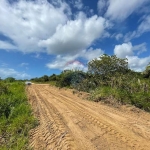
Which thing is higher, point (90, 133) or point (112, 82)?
point (112, 82)

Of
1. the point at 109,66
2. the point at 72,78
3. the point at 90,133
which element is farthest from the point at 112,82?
the point at 90,133

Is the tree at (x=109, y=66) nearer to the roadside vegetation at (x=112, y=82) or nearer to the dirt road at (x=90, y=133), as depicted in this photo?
the roadside vegetation at (x=112, y=82)

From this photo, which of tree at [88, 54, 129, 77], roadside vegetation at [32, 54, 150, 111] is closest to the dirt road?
roadside vegetation at [32, 54, 150, 111]

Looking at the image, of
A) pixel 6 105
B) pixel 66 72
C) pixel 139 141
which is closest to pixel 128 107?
pixel 139 141

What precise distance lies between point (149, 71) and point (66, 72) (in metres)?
9.89

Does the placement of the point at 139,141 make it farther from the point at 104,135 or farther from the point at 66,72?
the point at 66,72

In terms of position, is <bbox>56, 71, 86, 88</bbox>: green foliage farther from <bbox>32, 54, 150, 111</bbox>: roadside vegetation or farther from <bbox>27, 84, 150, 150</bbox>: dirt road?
<bbox>27, 84, 150, 150</bbox>: dirt road

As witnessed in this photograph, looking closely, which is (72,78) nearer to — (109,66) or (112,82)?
(109,66)

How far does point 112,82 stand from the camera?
14266 mm

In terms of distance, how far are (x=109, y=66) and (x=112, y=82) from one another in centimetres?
469

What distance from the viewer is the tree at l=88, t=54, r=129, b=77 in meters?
18.7

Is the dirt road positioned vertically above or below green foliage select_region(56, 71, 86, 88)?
below

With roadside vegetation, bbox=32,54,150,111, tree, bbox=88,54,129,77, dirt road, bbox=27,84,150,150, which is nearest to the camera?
dirt road, bbox=27,84,150,150

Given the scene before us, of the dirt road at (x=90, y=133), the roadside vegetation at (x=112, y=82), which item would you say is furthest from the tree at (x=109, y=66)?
the dirt road at (x=90, y=133)
